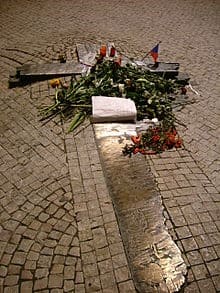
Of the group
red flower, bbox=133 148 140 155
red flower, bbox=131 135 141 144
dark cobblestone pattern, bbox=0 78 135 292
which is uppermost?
red flower, bbox=131 135 141 144

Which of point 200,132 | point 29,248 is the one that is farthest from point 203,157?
point 29,248

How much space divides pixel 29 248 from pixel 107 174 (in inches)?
61.8

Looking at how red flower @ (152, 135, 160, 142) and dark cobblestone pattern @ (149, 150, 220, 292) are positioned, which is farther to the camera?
red flower @ (152, 135, 160, 142)

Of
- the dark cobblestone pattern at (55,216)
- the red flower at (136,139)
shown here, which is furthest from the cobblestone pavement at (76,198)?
the red flower at (136,139)

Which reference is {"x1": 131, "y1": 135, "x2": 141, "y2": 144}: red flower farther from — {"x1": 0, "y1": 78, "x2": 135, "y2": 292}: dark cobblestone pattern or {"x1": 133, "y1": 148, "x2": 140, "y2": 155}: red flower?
{"x1": 0, "y1": 78, "x2": 135, "y2": 292}: dark cobblestone pattern

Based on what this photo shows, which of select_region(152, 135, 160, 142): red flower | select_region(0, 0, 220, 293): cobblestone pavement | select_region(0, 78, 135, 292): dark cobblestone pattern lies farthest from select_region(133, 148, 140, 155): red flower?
select_region(0, 78, 135, 292): dark cobblestone pattern

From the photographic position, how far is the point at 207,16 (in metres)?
11.5

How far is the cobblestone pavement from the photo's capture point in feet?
10.6

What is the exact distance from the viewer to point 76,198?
402cm

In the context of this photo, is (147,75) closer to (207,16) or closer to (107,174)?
(107,174)

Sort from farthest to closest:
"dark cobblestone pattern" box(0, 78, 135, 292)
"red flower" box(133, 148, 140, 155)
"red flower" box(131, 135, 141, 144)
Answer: "red flower" box(131, 135, 141, 144)
"red flower" box(133, 148, 140, 155)
"dark cobblestone pattern" box(0, 78, 135, 292)

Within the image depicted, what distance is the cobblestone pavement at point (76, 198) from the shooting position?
128 inches

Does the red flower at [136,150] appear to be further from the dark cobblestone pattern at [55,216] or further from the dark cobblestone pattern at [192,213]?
the dark cobblestone pattern at [55,216]

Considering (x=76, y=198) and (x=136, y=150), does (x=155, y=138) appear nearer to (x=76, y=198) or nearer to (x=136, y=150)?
(x=136, y=150)
